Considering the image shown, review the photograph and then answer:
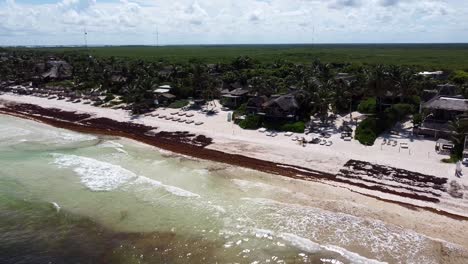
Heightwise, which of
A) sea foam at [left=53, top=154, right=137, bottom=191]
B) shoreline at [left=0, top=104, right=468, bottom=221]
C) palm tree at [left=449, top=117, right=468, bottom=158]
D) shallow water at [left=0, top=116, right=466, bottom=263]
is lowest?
shallow water at [left=0, top=116, right=466, bottom=263]

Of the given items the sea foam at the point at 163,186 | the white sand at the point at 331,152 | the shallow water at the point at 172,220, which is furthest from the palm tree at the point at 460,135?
the sea foam at the point at 163,186

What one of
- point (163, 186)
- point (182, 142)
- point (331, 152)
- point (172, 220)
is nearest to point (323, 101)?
point (331, 152)

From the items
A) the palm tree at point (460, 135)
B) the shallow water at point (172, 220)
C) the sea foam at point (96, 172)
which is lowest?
the shallow water at point (172, 220)

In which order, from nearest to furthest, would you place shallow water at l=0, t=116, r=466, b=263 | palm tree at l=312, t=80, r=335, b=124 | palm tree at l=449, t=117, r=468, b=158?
shallow water at l=0, t=116, r=466, b=263 < palm tree at l=449, t=117, r=468, b=158 < palm tree at l=312, t=80, r=335, b=124

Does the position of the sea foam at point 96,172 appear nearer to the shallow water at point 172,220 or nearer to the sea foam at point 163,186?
the shallow water at point 172,220

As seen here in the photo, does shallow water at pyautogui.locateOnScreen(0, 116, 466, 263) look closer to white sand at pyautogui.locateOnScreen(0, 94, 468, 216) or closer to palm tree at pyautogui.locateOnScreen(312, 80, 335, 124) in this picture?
white sand at pyautogui.locateOnScreen(0, 94, 468, 216)

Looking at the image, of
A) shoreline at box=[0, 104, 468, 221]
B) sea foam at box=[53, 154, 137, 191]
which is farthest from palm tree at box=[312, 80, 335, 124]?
sea foam at box=[53, 154, 137, 191]
